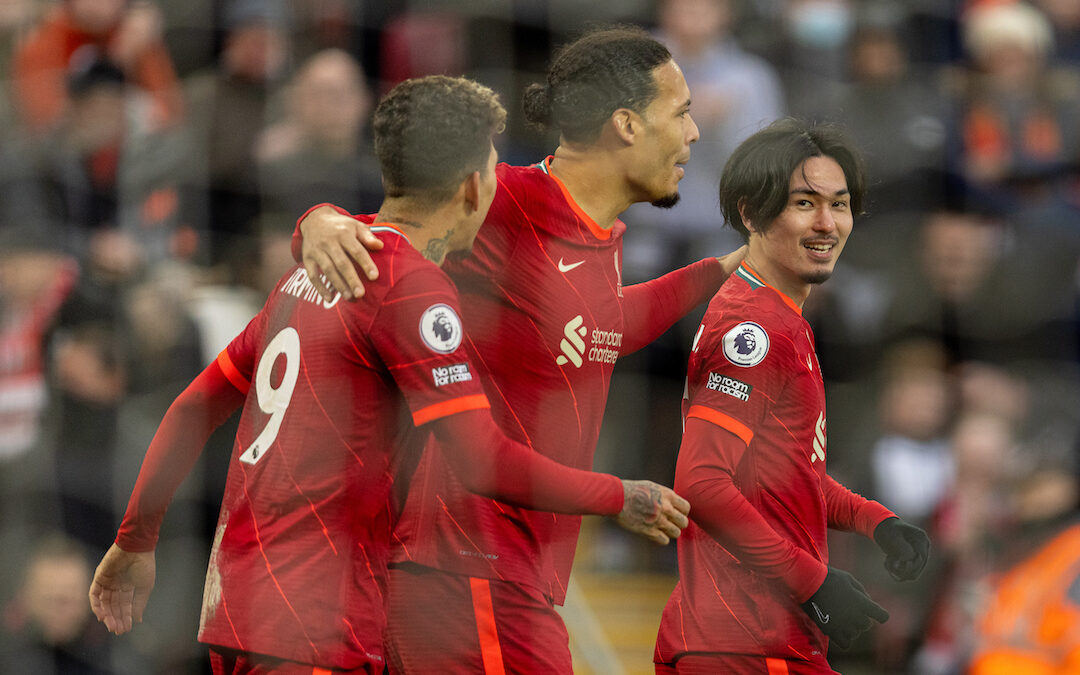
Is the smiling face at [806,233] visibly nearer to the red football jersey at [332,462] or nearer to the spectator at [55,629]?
the red football jersey at [332,462]

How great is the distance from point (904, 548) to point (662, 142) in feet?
3.24

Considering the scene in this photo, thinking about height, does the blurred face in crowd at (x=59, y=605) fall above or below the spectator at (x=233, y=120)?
below

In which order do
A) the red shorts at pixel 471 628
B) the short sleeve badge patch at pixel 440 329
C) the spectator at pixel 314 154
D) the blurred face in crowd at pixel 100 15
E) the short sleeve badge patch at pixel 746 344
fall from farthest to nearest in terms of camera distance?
the blurred face in crowd at pixel 100 15 < the spectator at pixel 314 154 < the short sleeve badge patch at pixel 746 344 < the red shorts at pixel 471 628 < the short sleeve badge patch at pixel 440 329

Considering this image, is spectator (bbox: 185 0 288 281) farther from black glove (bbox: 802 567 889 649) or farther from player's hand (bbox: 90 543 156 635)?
black glove (bbox: 802 567 889 649)

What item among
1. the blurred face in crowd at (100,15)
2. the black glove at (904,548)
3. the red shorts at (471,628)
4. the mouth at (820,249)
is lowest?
the red shorts at (471,628)

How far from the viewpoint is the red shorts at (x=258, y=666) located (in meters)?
2.11

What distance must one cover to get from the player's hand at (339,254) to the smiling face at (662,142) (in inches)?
27.5

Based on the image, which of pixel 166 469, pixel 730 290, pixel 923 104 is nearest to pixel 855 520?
pixel 730 290

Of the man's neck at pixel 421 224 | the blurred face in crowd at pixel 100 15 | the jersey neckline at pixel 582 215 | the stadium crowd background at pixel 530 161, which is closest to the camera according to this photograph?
the man's neck at pixel 421 224

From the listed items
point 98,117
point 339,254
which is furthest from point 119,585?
point 98,117

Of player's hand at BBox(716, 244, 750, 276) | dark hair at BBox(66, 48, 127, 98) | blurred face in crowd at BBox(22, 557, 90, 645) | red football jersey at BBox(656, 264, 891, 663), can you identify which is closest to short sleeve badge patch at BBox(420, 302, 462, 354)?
red football jersey at BBox(656, 264, 891, 663)

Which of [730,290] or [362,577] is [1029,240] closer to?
[730,290]

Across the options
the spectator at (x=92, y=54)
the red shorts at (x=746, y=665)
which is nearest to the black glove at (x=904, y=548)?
the red shorts at (x=746, y=665)

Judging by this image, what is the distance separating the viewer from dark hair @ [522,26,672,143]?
267 centimetres
